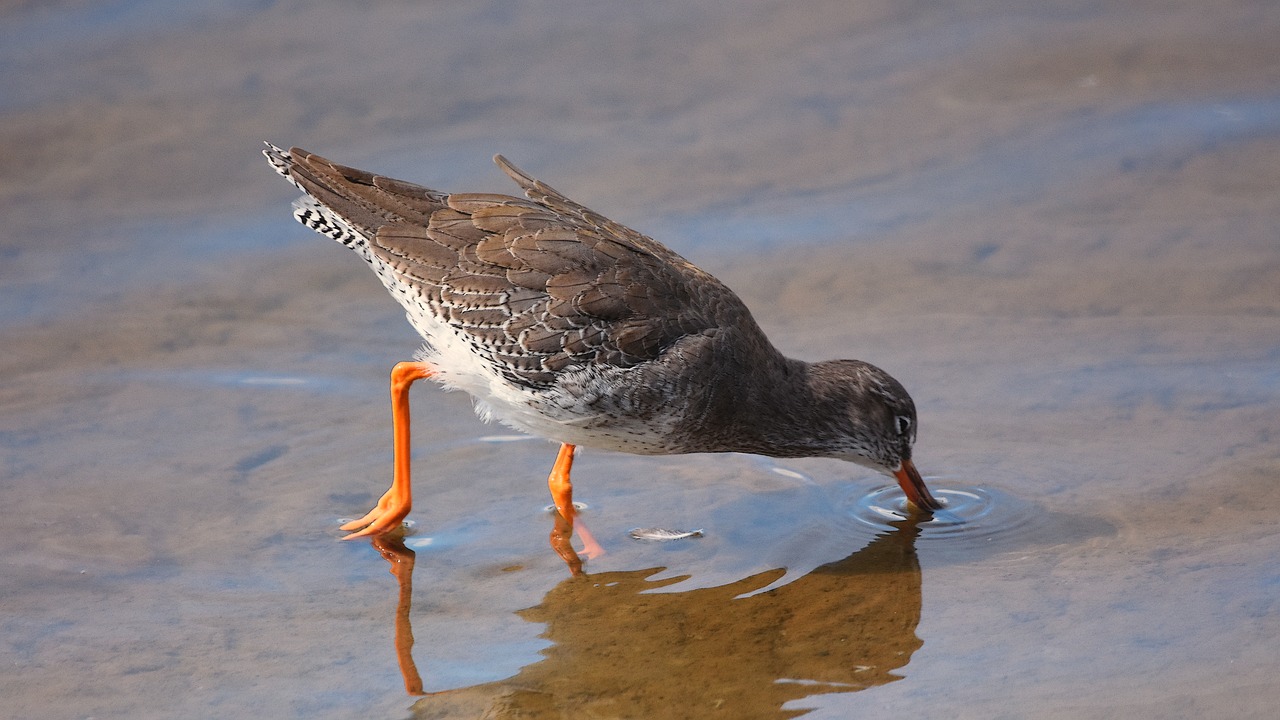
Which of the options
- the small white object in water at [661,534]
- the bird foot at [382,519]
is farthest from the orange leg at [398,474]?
the small white object in water at [661,534]

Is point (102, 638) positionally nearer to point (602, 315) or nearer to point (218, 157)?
point (602, 315)

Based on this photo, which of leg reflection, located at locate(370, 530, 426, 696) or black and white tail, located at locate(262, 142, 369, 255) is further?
black and white tail, located at locate(262, 142, 369, 255)

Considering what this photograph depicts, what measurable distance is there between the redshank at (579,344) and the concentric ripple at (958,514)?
153 mm

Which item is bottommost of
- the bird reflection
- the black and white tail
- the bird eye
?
the bird reflection

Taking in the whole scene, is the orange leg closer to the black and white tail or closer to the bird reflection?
the bird reflection

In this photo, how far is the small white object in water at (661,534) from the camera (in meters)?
7.68

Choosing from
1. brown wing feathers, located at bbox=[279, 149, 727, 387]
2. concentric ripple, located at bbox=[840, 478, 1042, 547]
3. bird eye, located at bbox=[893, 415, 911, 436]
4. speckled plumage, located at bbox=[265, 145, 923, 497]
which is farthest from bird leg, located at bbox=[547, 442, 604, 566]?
bird eye, located at bbox=[893, 415, 911, 436]

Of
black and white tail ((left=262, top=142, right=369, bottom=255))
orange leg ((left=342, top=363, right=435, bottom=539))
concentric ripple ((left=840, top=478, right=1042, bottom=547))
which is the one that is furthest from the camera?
black and white tail ((left=262, top=142, right=369, bottom=255))

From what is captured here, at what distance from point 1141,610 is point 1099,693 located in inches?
Result: 30.7

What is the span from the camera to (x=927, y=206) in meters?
11.1

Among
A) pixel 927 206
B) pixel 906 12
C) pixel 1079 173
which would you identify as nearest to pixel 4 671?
pixel 927 206

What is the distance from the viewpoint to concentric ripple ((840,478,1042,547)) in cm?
760

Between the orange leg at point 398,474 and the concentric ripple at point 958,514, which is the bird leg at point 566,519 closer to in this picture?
the orange leg at point 398,474

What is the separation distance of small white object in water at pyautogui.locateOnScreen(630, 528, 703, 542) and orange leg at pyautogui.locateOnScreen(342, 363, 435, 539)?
1323 mm
